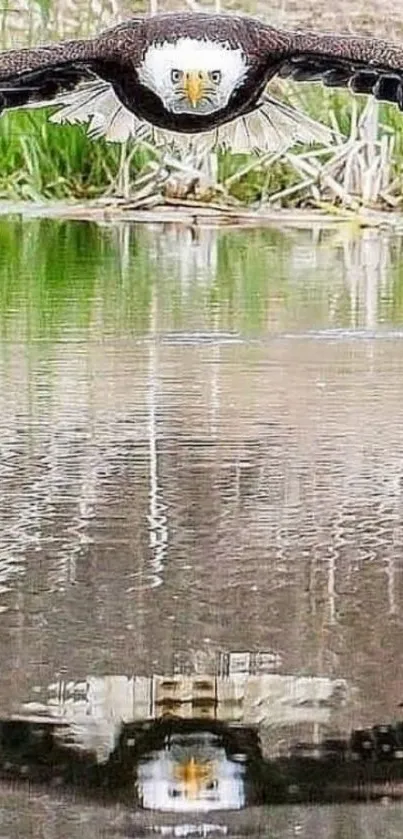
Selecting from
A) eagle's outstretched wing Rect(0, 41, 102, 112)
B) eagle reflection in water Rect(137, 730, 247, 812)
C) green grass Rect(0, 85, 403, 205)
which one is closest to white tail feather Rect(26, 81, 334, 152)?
eagle's outstretched wing Rect(0, 41, 102, 112)

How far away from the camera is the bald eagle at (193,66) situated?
3631 mm

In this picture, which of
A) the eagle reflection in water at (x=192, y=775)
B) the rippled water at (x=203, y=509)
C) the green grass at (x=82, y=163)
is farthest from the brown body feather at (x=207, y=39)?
the green grass at (x=82, y=163)

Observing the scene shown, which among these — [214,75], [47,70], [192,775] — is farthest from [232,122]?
[192,775]

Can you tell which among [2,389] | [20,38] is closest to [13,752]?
[2,389]

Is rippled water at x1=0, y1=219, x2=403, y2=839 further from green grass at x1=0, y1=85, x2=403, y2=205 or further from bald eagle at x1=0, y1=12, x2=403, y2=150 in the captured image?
green grass at x1=0, y1=85, x2=403, y2=205

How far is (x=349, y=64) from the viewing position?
366 centimetres

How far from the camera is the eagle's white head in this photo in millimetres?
3928

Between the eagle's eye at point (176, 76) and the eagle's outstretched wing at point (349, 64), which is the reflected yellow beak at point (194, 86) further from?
the eagle's outstretched wing at point (349, 64)

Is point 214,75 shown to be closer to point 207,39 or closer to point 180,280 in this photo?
point 207,39

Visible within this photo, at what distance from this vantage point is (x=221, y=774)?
1675 millimetres

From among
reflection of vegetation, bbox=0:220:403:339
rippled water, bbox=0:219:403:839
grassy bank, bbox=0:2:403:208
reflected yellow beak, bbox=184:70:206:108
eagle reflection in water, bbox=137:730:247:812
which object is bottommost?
eagle reflection in water, bbox=137:730:247:812

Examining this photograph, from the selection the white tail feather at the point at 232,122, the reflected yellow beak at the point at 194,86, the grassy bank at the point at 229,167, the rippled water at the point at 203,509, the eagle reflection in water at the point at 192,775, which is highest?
the reflected yellow beak at the point at 194,86

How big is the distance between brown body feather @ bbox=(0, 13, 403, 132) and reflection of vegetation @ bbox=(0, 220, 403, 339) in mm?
555

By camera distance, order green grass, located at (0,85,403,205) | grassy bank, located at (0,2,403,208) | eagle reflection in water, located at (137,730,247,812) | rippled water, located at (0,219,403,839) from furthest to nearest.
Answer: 1. green grass, located at (0,85,403,205)
2. grassy bank, located at (0,2,403,208)
3. rippled water, located at (0,219,403,839)
4. eagle reflection in water, located at (137,730,247,812)
